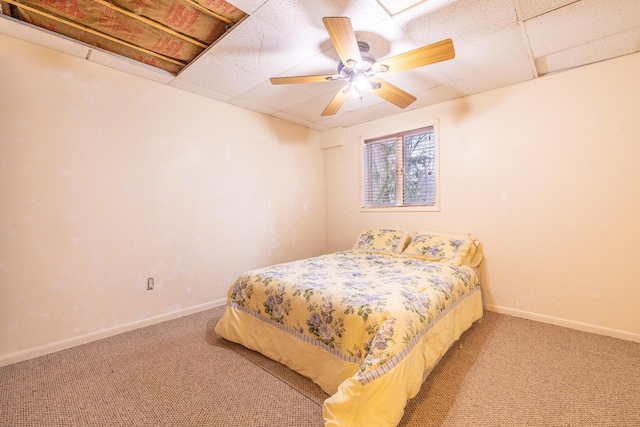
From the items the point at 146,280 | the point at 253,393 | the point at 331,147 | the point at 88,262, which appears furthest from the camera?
the point at 331,147

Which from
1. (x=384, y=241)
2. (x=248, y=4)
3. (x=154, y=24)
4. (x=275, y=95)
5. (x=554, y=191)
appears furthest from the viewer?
(x=384, y=241)

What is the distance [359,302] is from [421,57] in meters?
1.52

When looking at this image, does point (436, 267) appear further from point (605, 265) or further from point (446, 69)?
point (446, 69)

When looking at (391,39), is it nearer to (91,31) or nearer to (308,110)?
(308,110)

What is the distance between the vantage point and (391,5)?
165 centimetres

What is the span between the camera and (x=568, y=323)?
2395mm

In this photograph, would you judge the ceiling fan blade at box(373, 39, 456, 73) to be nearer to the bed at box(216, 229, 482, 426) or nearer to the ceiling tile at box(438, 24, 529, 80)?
the ceiling tile at box(438, 24, 529, 80)

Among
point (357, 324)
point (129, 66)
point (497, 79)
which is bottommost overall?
point (357, 324)

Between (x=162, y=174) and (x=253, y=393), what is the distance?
210 cm

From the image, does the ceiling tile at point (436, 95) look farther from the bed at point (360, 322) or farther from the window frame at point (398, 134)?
the bed at point (360, 322)

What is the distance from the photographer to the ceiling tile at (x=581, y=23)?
5.45 ft

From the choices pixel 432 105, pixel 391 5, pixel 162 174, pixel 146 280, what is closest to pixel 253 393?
pixel 146 280

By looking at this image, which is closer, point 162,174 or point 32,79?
point 32,79

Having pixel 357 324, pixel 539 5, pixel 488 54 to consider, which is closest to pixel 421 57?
pixel 539 5
